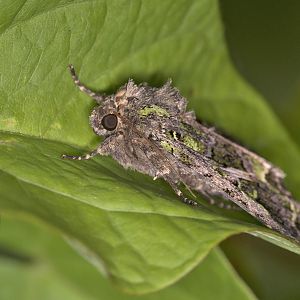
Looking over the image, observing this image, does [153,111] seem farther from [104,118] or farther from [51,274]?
[51,274]

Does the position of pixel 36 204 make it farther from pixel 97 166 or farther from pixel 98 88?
pixel 98 88

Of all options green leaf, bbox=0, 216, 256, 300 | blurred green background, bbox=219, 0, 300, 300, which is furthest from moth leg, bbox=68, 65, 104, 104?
blurred green background, bbox=219, 0, 300, 300

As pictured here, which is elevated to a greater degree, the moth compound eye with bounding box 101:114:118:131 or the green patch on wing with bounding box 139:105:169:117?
the green patch on wing with bounding box 139:105:169:117

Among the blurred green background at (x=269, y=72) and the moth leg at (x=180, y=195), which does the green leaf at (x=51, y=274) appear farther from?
the blurred green background at (x=269, y=72)

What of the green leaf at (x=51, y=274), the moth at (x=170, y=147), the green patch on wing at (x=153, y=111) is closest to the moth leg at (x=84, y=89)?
the moth at (x=170, y=147)

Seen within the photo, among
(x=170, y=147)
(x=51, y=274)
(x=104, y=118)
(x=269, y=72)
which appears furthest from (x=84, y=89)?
(x=269, y=72)

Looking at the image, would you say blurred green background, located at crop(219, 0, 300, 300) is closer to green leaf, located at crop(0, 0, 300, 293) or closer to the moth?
the moth

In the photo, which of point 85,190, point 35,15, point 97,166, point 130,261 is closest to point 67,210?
point 85,190
